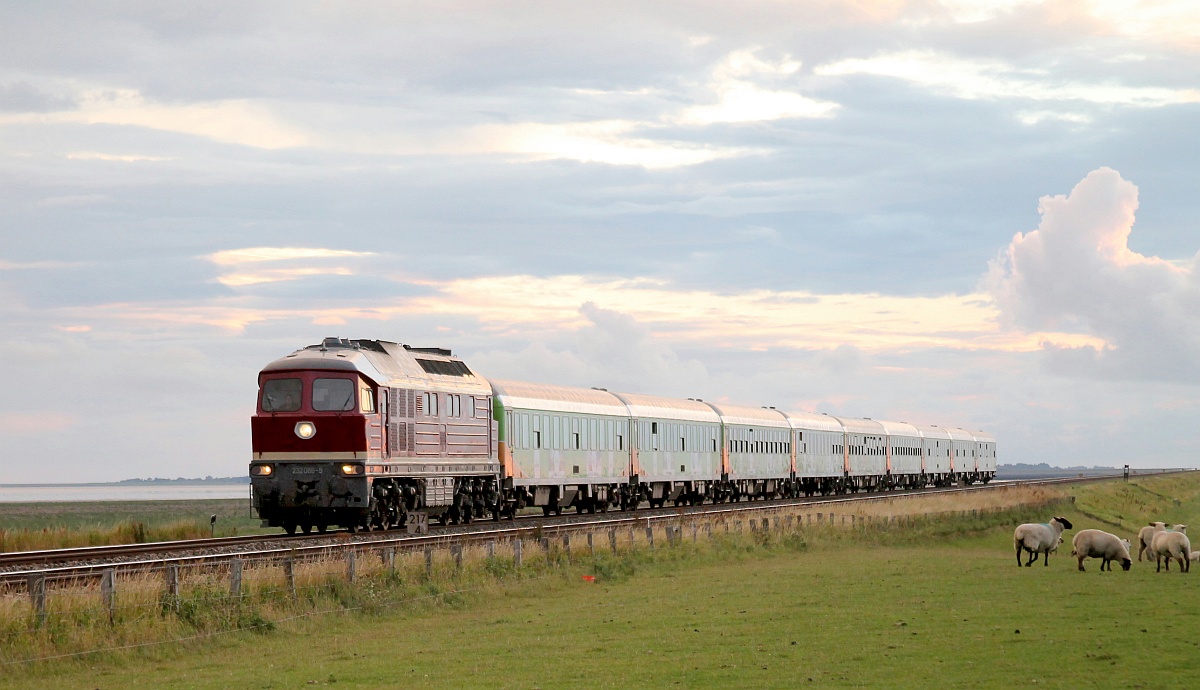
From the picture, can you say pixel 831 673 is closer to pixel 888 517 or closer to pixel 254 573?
pixel 254 573

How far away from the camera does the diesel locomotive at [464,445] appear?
3581cm

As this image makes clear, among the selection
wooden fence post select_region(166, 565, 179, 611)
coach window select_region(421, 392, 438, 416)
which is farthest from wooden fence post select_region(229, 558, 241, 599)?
coach window select_region(421, 392, 438, 416)

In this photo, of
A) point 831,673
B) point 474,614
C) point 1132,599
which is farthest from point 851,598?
point 831,673

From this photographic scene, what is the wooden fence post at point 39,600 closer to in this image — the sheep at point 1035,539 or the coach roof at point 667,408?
the sheep at point 1035,539

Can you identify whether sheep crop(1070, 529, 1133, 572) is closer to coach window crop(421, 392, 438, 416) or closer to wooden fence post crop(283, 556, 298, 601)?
wooden fence post crop(283, 556, 298, 601)

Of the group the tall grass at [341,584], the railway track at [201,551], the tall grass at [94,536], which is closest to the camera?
the tall grass at [341,584]

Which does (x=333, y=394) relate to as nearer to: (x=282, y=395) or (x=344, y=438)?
(x=344, y=438)

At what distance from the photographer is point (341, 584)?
82.4 feet

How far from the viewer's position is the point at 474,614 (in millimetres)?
25672

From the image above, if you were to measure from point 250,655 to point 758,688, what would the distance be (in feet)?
26.6

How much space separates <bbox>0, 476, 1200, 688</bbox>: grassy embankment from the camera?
17.9m

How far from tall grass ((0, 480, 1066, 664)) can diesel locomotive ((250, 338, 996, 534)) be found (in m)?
3.65

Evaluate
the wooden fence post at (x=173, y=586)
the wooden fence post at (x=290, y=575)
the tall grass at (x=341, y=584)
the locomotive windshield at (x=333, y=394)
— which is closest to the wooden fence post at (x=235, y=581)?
the tall grass at (x=341, y=584)

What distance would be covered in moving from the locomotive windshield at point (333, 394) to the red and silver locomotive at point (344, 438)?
3 cm
